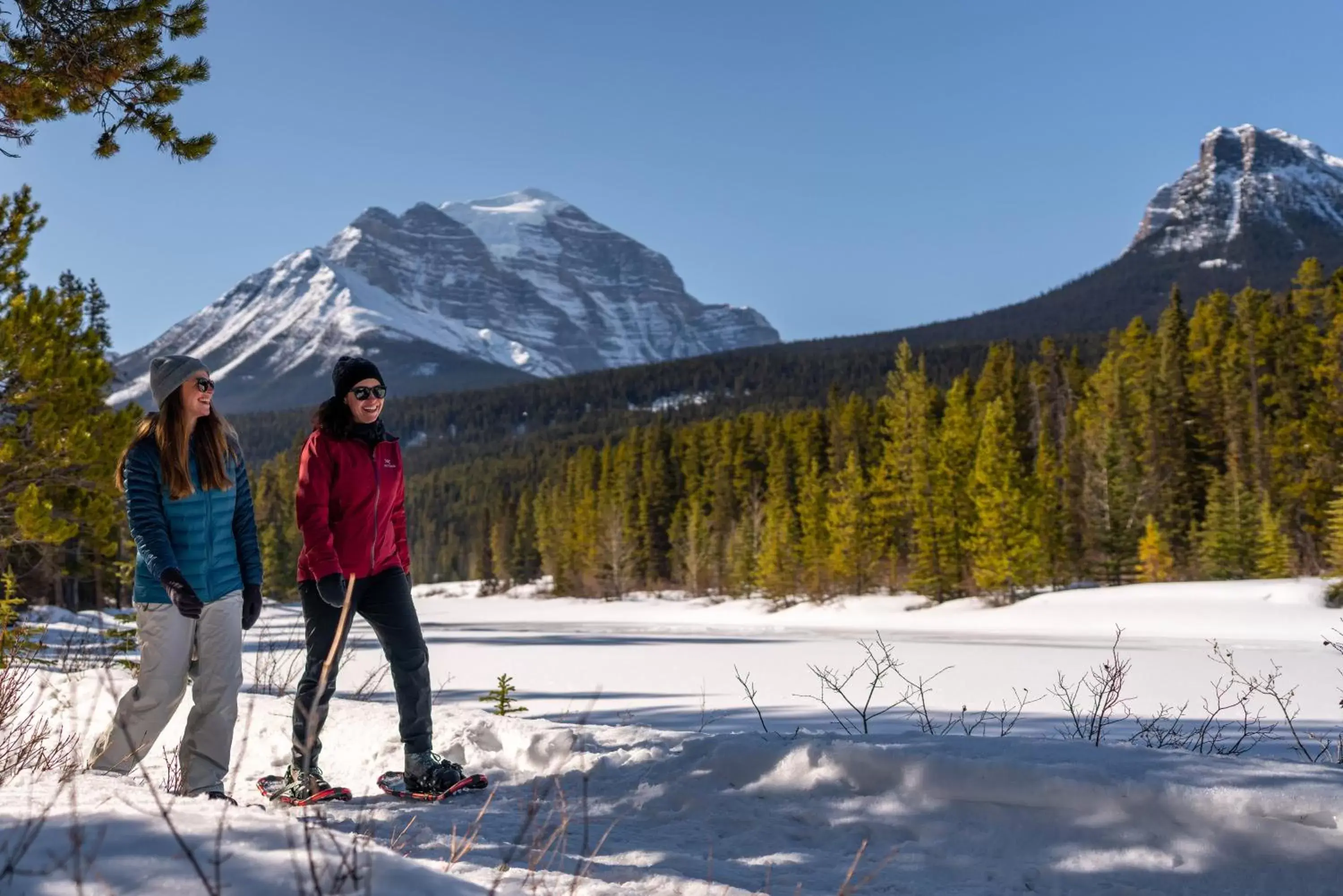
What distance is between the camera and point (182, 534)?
383 cm

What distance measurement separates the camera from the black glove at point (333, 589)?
12.2 feet

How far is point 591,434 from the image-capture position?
112 meters

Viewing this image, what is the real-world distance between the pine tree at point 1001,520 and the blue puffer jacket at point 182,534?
3106 centimetres

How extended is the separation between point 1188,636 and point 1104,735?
18.1m

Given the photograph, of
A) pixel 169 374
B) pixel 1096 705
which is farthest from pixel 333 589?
pixel 1096 705

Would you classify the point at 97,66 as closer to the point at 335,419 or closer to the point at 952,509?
the point at 335,419

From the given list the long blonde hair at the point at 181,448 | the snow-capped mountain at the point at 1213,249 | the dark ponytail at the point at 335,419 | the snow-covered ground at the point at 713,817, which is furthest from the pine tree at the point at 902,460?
the snow-capped mountain at the point at 1213,249

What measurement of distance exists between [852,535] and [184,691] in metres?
37.5

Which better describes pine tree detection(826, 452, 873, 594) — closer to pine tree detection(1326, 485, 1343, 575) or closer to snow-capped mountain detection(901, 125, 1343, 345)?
pine tree detection(1326, 485, 1343, 575)

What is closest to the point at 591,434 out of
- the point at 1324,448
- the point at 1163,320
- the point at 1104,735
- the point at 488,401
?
the point at 488,401

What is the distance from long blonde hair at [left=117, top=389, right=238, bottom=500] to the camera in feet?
12.6

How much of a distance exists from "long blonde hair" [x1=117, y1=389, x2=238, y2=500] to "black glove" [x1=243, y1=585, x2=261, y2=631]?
453 millimetres

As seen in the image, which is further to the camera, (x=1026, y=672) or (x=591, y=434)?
(x=591, y=434)

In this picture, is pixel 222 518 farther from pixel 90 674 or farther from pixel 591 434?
pixel 591 434
